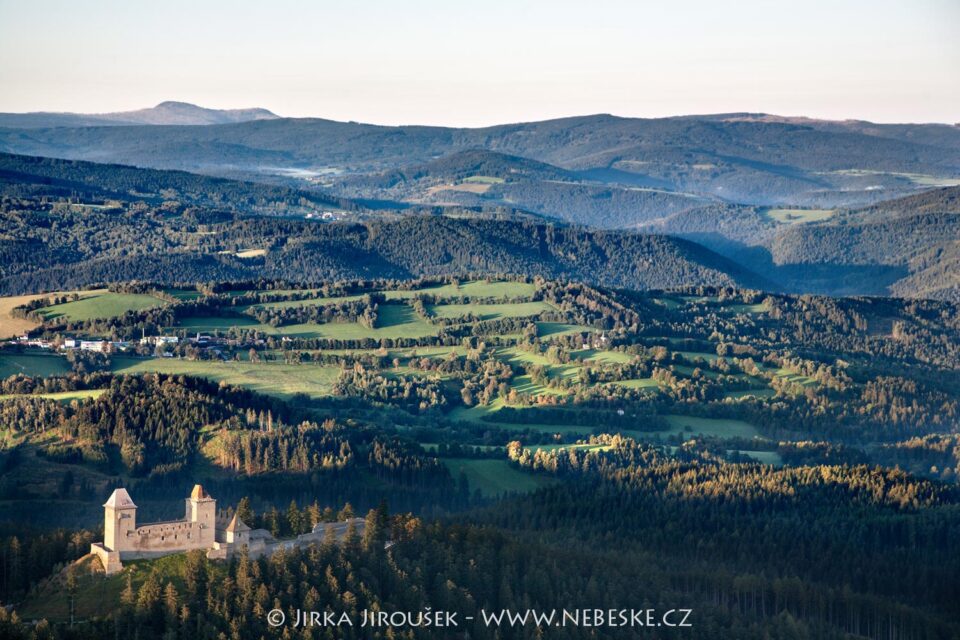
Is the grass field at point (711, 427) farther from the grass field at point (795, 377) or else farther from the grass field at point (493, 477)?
the grass field at point (493, 477)

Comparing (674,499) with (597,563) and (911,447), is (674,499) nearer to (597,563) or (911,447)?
(597,563)

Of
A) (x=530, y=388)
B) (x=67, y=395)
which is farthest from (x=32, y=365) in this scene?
(x=530, y=388)

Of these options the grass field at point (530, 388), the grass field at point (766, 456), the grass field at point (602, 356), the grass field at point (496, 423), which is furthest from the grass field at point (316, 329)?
the grass field at point (766, 456)

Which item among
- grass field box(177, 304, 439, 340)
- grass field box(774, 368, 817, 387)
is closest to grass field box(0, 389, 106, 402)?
grass field box(177, 304, 439, 340)

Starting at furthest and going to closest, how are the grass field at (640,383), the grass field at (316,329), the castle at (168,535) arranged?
the grass field at (316,329), the grass field at (640,383), the castle at (168,535)

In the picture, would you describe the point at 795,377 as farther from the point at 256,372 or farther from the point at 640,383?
the point at 256,372

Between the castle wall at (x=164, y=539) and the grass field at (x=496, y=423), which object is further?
the grass field at (x=496, y=423)
